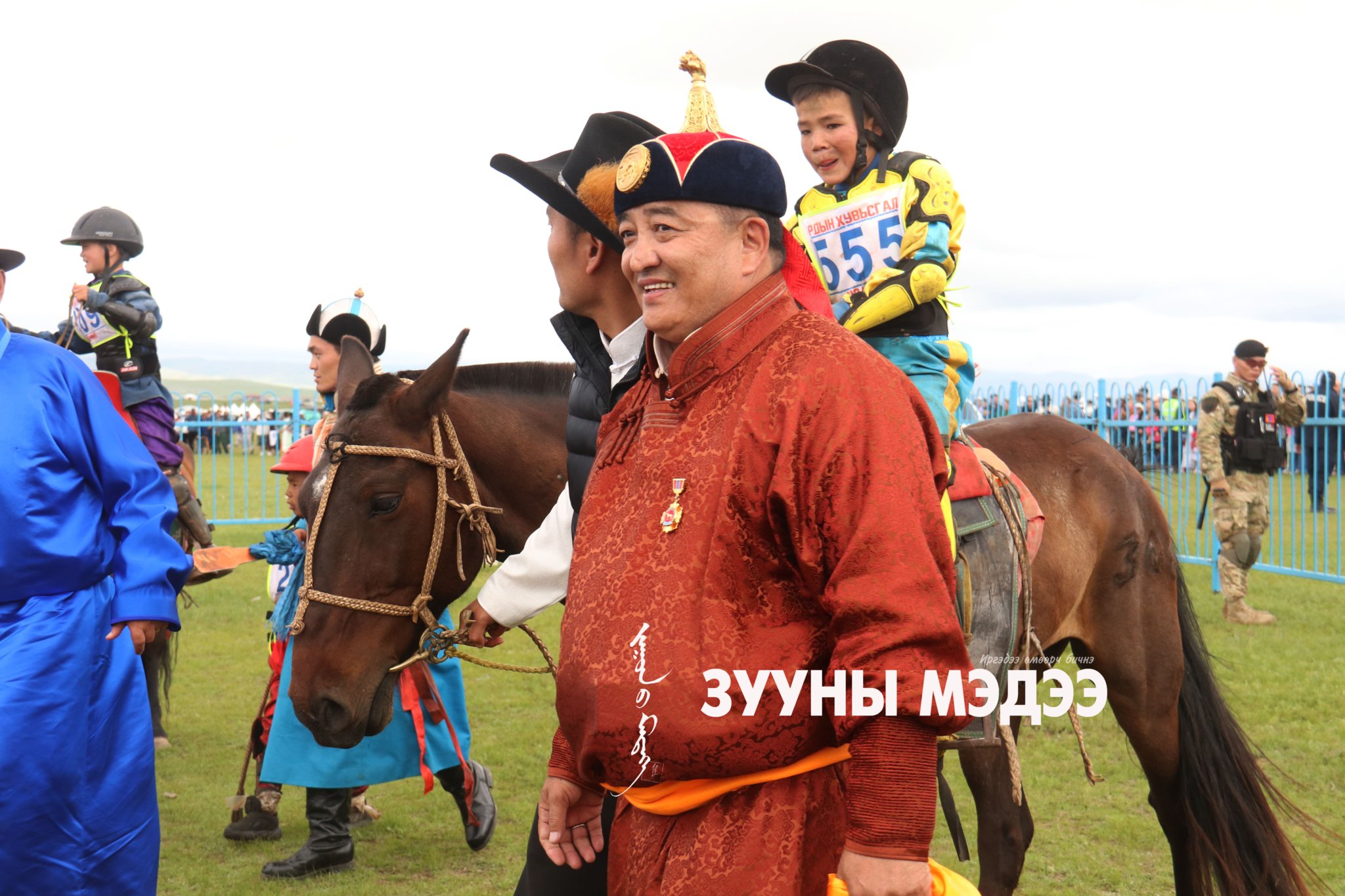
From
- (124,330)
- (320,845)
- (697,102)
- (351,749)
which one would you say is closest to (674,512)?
(697,102)

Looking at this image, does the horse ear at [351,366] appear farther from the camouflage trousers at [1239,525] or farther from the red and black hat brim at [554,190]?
the camouflage trousers at [1239,525]

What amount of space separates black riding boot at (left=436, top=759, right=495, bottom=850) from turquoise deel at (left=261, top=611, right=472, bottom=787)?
20cm

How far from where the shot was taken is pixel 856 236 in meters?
3.66

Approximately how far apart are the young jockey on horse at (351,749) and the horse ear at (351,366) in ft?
1.73

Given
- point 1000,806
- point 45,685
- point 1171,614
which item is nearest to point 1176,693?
point 1171,614

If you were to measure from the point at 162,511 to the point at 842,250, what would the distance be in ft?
7.29

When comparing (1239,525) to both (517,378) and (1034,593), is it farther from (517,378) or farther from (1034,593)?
(517,378)

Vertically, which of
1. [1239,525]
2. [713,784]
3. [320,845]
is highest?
[713,784]

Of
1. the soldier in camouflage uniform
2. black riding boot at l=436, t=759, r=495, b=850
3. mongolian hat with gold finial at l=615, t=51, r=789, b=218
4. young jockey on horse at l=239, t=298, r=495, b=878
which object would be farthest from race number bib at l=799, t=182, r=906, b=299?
the soldier in camouflage uniform

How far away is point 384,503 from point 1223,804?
3.23 meters

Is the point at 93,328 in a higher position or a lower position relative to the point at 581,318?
higher

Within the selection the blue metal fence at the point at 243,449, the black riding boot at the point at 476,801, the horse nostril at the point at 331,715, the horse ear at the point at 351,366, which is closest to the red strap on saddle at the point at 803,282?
the horse nostril at the point at 331,715

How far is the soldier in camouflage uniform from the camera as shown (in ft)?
33.7

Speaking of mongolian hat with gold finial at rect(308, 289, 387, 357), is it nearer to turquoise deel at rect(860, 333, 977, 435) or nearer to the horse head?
the horse head
